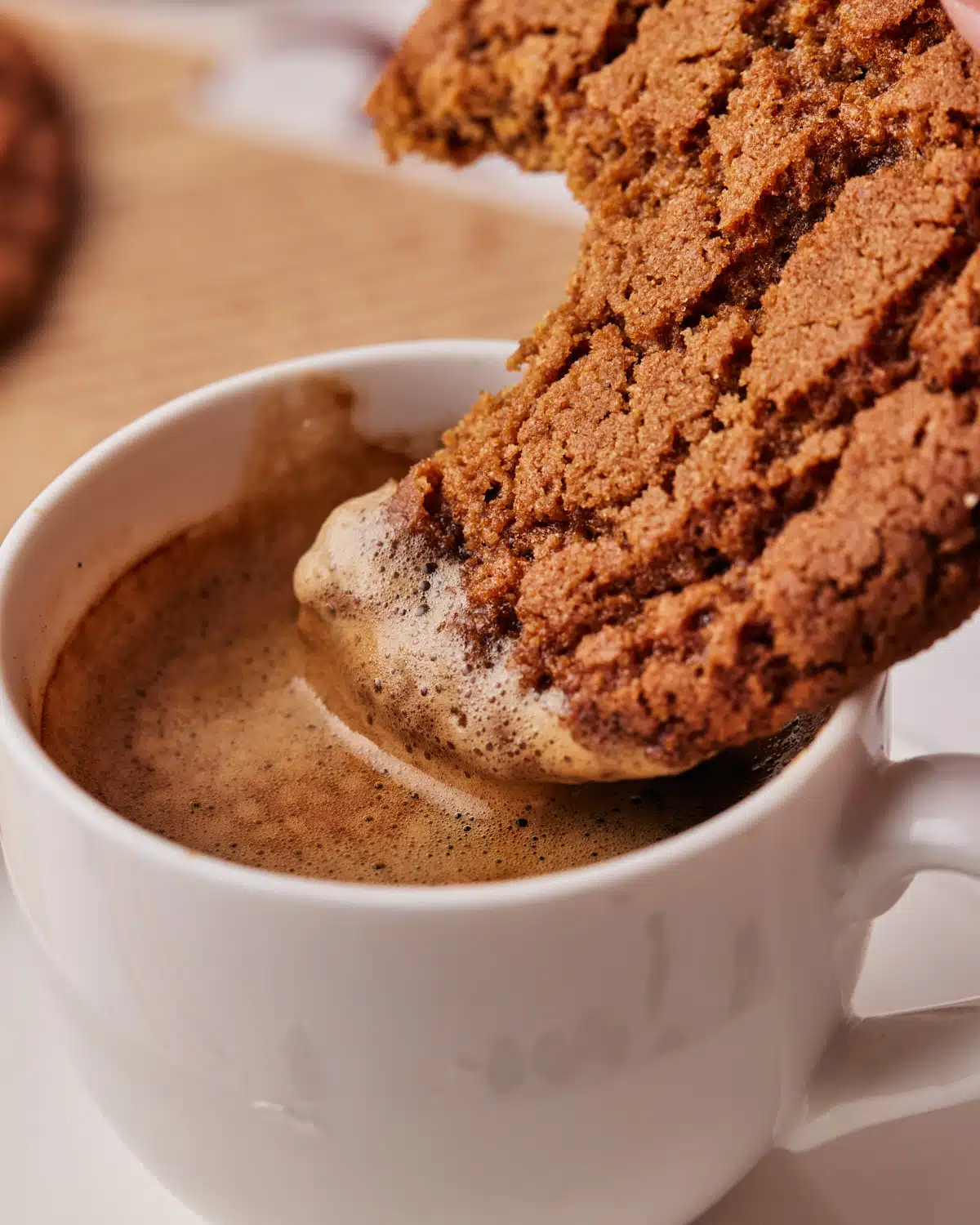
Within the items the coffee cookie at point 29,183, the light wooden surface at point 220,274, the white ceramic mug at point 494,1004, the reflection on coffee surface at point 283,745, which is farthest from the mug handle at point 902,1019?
the coffee cookie at point 29,183

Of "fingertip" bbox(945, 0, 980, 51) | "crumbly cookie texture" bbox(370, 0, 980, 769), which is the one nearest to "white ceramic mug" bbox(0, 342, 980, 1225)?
"crumbly cookie texture" bbox(370, 0, 980, 769)

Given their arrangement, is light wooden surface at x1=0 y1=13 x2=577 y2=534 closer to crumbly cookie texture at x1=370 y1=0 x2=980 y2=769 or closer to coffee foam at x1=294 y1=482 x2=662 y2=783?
coffee foam at x1=294 y1=482 x2=662 y2=783

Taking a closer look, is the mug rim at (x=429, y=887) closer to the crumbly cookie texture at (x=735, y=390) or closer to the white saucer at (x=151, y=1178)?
the crumbly cookie texture at (x=735, y=390)

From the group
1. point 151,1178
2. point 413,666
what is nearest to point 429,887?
point 413,666

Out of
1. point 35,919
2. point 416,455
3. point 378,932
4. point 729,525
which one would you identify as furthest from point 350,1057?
point 416,455

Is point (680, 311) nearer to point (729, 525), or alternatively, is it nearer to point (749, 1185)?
point (729, 525)

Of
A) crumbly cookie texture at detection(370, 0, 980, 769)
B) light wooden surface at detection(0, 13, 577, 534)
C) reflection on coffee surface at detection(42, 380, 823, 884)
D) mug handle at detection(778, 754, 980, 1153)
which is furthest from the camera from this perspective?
light wooden surface at detection(0, 13, 577, 534)
